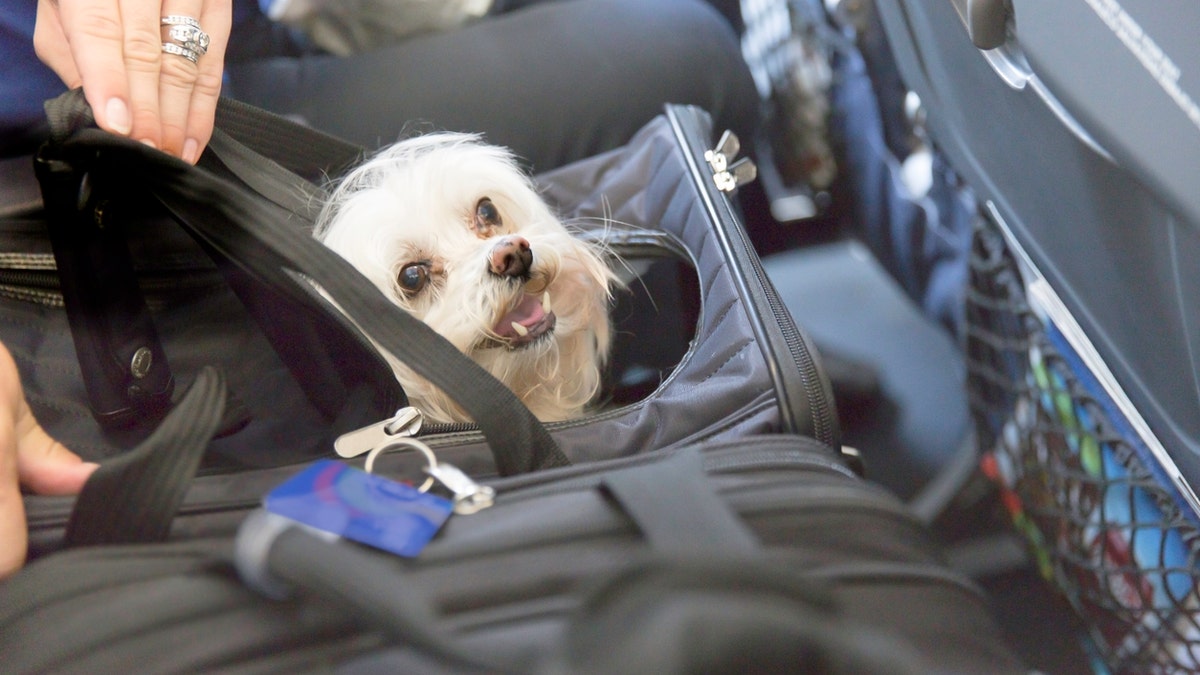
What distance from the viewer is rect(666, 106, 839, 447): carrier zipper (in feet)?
1.72

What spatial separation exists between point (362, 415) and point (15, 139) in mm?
388

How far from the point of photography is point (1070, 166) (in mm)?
579

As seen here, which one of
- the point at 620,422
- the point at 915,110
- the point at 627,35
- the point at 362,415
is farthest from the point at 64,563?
the point at 915,110

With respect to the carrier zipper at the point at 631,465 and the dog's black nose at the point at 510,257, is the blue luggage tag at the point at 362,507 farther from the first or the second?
the dog's black nose at the point at 510,257

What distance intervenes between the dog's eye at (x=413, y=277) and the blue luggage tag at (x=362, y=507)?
0.32 meters

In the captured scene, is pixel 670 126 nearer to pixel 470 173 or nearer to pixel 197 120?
pixel 470 173

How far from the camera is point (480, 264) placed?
71 centimetres

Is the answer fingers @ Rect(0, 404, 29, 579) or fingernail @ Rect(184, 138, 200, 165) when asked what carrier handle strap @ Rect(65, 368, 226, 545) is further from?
fingernail @ Rect(184, 138, 200, 165)

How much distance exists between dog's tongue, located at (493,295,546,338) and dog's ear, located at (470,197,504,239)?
8 centimetres

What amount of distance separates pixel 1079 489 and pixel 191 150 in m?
0.73

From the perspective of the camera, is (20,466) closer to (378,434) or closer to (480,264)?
(378,434)

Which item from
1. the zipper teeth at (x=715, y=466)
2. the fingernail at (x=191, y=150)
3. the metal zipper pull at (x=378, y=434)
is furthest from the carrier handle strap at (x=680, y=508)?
the fingernail at (x=191, y=150)

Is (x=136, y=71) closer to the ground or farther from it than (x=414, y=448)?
farther from it

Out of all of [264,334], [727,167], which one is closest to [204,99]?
[264,334]
